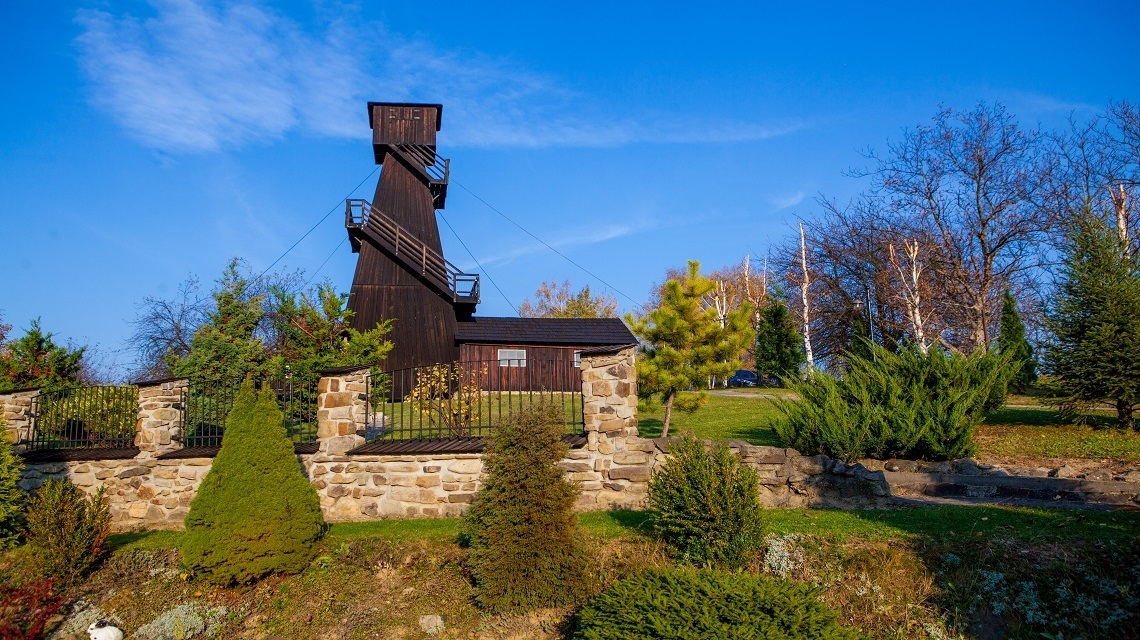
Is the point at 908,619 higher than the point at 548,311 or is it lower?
lower

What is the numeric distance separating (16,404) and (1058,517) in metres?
15.2

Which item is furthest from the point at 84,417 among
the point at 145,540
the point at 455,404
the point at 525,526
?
the point at 525,526

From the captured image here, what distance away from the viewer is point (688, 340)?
14.3 metres

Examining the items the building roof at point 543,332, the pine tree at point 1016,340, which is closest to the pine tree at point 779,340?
the building roof at point 543,332

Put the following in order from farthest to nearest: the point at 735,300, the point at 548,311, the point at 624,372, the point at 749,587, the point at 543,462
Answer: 1. the point at 548,311
2. the point at 735,300
3. the point at 624,372
4. the point at 543,462
5. the point at 749,587

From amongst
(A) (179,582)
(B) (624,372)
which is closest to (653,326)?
(B) (624,372)

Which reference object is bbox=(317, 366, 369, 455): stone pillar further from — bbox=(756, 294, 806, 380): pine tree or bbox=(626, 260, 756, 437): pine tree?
bbox=(756, 294, 806, 380): pine tree

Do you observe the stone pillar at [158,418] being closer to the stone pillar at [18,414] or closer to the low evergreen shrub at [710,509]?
the stone pillar at [18,414]

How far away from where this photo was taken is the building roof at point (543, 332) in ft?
88.1

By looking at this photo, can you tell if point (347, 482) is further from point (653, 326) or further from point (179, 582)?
point (653, 326)

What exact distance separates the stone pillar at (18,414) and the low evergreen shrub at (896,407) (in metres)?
12.9

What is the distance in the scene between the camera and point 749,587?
5281 mm

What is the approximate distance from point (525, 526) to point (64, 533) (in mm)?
5881

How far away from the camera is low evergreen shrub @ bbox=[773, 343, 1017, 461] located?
11.9 metres
